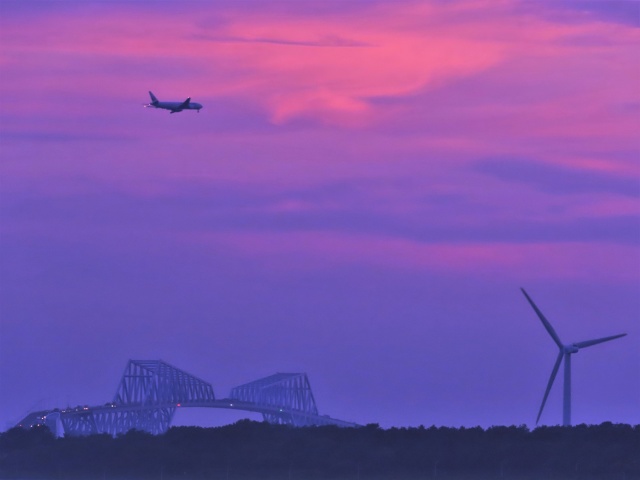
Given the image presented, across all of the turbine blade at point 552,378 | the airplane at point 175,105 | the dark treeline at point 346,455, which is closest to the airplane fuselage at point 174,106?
the airplane at point 175,105

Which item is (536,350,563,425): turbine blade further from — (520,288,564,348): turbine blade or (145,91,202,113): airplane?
(145,91,202,113): airplane

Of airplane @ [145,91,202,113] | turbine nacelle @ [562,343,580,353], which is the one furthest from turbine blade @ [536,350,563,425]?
airplane @ [145,91,202,113]

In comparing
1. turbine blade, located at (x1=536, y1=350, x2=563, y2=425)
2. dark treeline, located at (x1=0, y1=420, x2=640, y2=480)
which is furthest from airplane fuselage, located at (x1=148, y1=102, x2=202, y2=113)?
turbine blade, located at (x1=536, y1=350, x2=563, y2=425)

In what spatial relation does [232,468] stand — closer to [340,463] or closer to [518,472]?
[340,463]

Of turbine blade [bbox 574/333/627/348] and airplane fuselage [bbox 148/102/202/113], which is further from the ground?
airplane fuselage [bbox 148/102/202/113]

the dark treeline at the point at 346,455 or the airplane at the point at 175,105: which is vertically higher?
the airplane at the point at 175,105

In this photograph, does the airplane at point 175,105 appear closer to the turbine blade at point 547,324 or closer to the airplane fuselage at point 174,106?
the airplane fuselage at point 174,106

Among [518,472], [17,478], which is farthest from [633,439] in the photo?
[17,478]

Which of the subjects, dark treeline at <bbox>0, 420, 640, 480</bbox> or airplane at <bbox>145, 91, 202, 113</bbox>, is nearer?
dark treeline at <bbox>0, 420, 640, 480</bbox>
